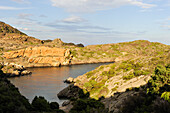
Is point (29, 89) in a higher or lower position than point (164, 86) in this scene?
lower

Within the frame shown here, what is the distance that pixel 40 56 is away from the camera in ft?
581

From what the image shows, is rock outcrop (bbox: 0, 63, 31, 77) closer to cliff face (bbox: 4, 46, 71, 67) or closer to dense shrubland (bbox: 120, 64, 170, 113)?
cliff face (bbox: 4, 46, 71, 67)

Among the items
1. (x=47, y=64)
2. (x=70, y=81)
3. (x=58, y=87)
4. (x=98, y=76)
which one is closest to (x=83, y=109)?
(x=98, y=76)

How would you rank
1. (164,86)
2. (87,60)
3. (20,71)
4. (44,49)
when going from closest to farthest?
(164,86) < (20,71) < (44,49) < (87,60)

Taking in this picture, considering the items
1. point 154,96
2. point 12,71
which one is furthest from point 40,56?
point 154,96

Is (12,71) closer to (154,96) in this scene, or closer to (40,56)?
(40,56)

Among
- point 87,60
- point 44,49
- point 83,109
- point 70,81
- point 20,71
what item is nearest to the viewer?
point 83,109

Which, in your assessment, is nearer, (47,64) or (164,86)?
(164,86)

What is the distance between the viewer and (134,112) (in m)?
26.0

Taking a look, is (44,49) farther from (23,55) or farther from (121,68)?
(121,68)

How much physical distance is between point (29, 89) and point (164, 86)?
6764 centimetres

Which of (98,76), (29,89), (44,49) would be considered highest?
(44,49)

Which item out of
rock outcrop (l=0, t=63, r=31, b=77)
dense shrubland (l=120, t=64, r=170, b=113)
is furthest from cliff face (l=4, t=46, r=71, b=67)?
dense shrubland (l=120, t=64, r=170, b=113)

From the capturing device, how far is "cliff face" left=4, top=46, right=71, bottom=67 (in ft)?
550
